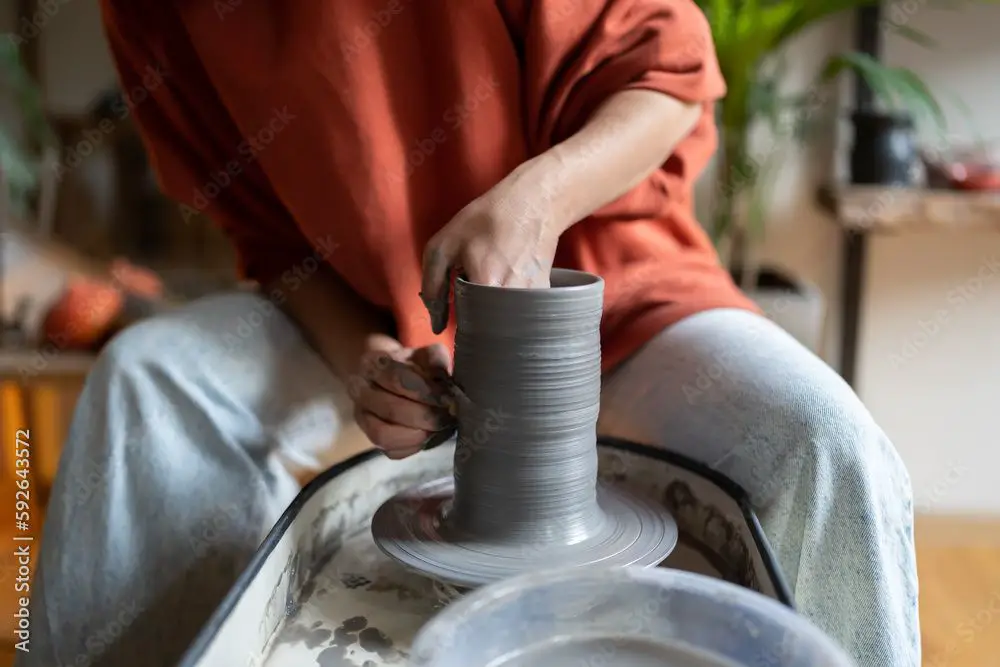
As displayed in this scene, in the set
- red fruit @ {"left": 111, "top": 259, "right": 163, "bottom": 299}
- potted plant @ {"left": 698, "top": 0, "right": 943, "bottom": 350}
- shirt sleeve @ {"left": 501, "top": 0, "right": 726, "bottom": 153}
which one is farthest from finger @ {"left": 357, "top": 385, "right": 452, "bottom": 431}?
red fruit @ {"left": 111, "top": 259, "right": 163, "bottom": 299}

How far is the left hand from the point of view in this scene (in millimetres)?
595

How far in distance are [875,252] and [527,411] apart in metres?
1.42

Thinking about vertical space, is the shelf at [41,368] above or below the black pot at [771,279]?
below

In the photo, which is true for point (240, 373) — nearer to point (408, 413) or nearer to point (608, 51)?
point (408, 413)

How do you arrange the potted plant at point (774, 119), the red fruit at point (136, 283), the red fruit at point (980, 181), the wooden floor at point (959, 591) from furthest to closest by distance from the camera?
the red fruit at point (136, 283), the red fruit at point (980, 181), the potted plant at point (774, 119), the wooden floor at point (959, 591)

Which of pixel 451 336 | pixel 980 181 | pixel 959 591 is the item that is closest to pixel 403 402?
pixel 451 336

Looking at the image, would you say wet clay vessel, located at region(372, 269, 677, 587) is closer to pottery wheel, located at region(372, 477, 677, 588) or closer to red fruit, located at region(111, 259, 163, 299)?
pottery wheel, located at region(372, 477, 677, 588)

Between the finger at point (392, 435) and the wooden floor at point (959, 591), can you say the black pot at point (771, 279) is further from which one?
the finger at point (392, 435)

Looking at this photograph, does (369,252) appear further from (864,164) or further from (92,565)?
(864,164)

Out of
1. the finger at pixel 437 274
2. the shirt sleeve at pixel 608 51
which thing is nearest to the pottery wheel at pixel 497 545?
the finger at pixel 437 274

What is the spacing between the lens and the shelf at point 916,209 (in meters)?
1.47

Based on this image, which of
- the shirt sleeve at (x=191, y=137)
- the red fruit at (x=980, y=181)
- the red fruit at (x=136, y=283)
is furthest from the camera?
the red fruit at (x=136, y=283)

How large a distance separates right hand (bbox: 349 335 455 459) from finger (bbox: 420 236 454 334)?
0.14 feet

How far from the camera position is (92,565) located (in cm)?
73
